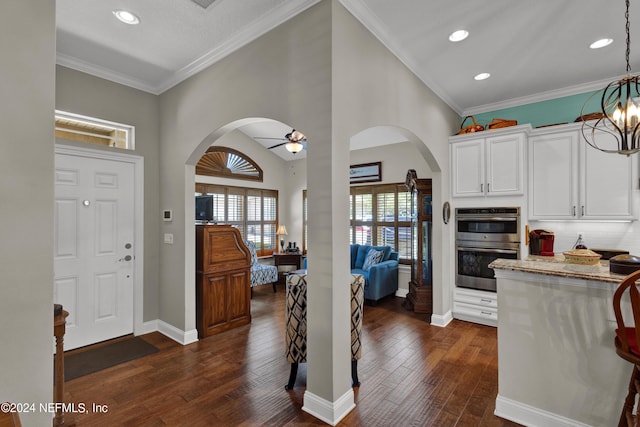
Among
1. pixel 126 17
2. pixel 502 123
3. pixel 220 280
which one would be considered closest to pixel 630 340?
pixel 502 123

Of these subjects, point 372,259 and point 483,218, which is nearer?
point 483,218

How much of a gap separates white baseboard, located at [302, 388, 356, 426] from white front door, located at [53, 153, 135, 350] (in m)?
2.61

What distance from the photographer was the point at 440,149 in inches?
157

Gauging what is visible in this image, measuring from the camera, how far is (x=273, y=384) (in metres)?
2.59

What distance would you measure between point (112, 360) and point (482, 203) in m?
4.68

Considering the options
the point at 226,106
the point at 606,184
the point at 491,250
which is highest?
the point at 226,106

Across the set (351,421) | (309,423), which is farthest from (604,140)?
(309,423)

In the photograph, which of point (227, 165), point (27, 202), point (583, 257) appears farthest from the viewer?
point (227, 165)

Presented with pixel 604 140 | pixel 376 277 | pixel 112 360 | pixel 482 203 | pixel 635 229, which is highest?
pixel 604 140

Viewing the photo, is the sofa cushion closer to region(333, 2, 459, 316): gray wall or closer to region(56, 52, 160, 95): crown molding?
region(333, 2, 459, 316): gray wall

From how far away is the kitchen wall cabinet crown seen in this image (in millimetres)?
3758

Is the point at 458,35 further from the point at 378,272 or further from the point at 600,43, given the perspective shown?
the point at 378,272

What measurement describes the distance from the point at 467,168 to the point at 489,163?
0.88ft

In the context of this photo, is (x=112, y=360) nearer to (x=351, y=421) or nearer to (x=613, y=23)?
(x=351, y=421)
